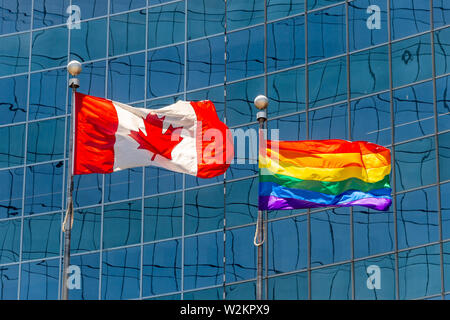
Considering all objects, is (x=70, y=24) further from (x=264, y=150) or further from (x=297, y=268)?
(x=264, y=150)

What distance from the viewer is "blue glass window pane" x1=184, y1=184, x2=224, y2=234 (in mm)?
53094

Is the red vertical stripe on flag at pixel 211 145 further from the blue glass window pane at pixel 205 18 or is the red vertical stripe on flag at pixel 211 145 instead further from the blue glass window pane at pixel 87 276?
the blue glass window pane at pixel 205 18

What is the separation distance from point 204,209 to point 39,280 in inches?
307

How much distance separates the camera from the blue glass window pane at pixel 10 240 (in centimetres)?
5581

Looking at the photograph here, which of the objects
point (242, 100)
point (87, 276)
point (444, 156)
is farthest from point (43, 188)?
point (444, 156)

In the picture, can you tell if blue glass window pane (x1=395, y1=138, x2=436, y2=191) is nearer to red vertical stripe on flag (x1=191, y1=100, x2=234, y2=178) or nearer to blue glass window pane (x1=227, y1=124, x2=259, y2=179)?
blue glass window pane (x1=227, y1=124, x2=259, y2=179)

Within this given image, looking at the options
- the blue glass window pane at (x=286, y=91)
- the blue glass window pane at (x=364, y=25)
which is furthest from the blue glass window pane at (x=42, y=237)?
the blue glass window pane at (x=364, y=25)

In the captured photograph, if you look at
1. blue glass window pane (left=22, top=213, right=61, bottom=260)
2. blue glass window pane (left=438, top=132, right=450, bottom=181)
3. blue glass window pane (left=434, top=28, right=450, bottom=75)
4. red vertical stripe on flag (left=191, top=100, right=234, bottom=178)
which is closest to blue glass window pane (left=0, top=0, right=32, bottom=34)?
blue glass window pane (left=22, top=213, right=61, bottom=260)

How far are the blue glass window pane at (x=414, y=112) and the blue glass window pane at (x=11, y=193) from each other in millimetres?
16925

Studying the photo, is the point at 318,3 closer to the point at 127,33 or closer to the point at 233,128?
the point at 233,128

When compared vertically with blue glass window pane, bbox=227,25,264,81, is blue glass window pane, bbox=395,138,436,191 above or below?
below

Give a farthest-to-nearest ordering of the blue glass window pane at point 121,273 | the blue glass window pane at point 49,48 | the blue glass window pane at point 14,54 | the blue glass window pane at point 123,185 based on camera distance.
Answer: the blue glass window pane at point 14,54, the blue glass window pane at point 49,48, the blue glass window pane at point 123,185, the blue glass window pane at point 121,273
